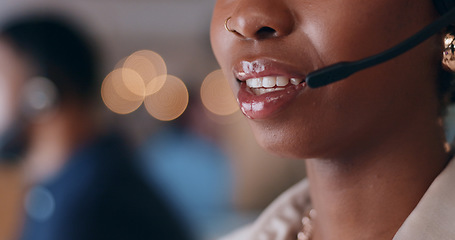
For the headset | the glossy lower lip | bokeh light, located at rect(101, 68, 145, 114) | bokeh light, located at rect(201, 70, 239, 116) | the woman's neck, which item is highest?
bokeh light, located at rect(101, 68, 145, 114)

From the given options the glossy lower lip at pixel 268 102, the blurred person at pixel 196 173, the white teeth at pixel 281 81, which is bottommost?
the glossy lower lip at pixel 268 102

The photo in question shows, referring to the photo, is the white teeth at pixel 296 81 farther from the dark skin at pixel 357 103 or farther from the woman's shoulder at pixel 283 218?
the woman's shoulder at pixel 283 218

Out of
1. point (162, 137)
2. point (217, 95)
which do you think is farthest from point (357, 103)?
point (217, 95)

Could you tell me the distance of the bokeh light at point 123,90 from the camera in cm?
Answer: 520

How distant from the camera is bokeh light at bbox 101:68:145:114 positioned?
17.0 feet

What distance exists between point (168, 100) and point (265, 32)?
4.74m

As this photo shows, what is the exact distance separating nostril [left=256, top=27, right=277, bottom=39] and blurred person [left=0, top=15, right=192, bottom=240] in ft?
3.35

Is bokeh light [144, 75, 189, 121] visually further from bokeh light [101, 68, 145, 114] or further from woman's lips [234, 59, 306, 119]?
woman's lips [234, 59, 306, 119]

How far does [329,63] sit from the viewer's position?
1.80 ft

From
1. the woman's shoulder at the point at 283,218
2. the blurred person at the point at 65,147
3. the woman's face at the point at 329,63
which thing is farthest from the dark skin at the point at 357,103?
the blurred person at the point at 65,147

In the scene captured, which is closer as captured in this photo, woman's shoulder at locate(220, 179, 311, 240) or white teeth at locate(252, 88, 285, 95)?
white teeth at locate(252, 88, 285, 95)

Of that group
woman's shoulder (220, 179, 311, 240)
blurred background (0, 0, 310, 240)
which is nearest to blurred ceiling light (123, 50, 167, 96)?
blurred background (0, 0, 310, 240)

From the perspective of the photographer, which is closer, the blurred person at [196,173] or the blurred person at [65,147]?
the blurred person at [65,147]

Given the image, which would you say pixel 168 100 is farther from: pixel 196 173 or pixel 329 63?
pixel 329 63
